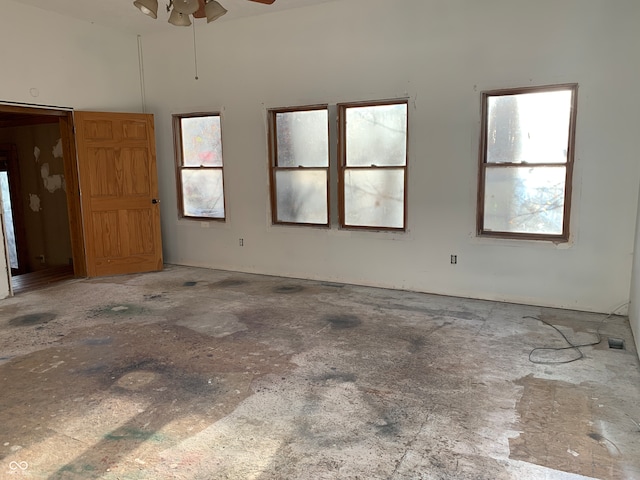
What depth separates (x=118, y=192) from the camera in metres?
6.22

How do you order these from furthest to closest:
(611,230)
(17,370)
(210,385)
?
(611,230)
(17,370)
(210,385)

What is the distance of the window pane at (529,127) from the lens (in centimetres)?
438

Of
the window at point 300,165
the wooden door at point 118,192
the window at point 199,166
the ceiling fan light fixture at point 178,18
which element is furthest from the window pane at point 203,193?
the ceiling fan light fixture at point 178,18

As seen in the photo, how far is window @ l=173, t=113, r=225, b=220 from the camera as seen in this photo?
6434 millimetres

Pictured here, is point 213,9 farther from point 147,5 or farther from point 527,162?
point 527,162

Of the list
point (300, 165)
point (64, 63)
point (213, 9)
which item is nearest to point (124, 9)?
point (64, 63)

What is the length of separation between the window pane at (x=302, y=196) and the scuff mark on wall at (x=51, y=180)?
4.36 metres

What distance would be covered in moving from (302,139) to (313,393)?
366 centimetres

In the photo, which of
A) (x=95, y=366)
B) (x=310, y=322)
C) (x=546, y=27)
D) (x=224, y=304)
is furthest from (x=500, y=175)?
(x=95, y=366)

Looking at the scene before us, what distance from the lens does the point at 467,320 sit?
4.25 metres

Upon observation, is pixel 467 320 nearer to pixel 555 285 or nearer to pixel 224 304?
pixel 555 285

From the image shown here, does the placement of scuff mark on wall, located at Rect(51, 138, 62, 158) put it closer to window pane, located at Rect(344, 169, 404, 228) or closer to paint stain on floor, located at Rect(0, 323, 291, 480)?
paint stain on floor, located at Rect(0, 323, 291, 480)

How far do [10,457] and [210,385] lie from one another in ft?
3.73

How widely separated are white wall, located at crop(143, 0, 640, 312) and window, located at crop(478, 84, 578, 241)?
10 cm
